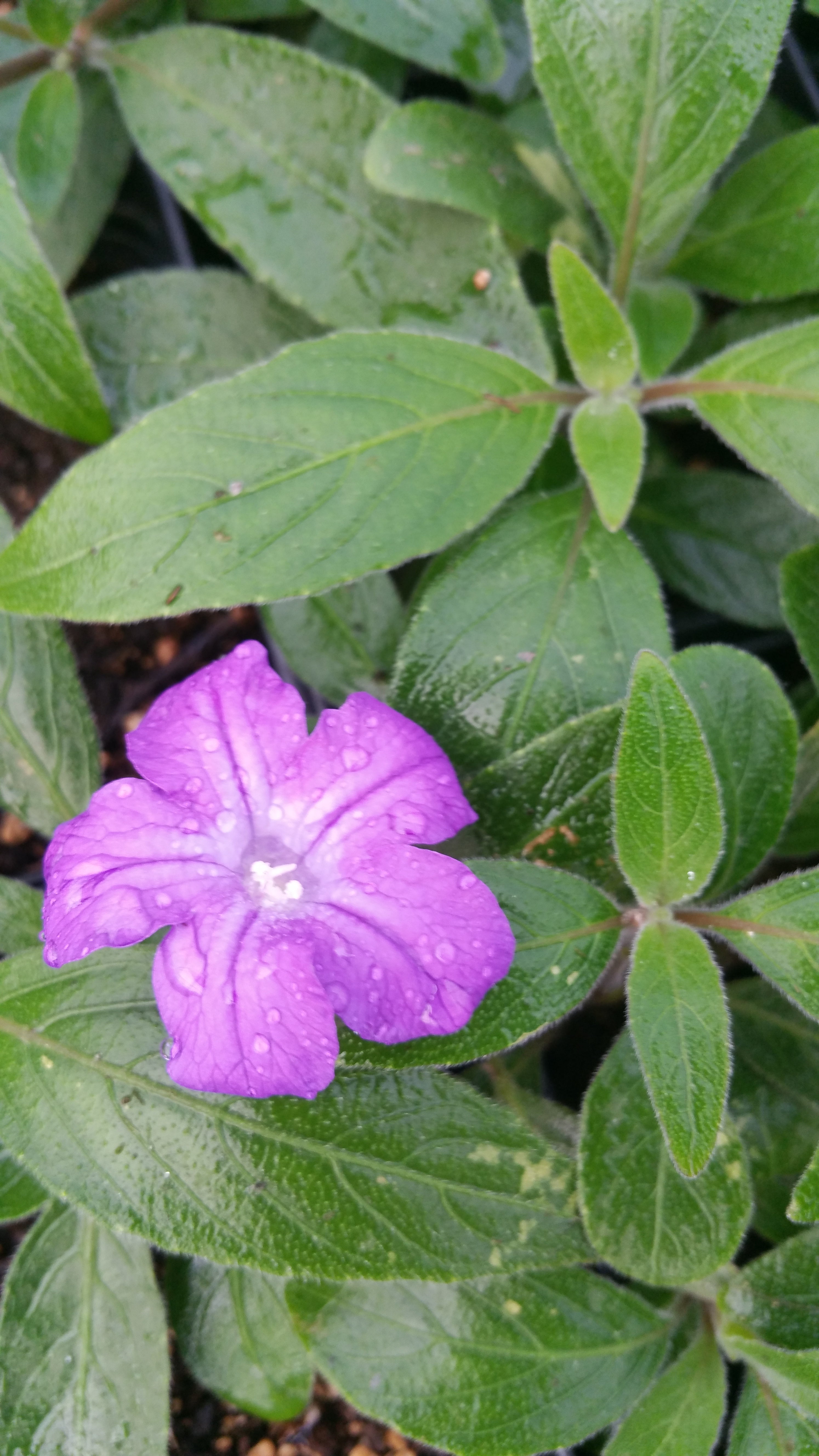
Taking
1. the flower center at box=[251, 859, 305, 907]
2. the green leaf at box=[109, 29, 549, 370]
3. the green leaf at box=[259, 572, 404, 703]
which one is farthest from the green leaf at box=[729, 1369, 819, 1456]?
the green leaf at box=[109, 29, 549, 370]

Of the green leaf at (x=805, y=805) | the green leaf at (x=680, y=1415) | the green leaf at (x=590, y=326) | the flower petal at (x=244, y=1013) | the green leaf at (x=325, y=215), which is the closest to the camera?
the flower petal at (x=244, y=1013)

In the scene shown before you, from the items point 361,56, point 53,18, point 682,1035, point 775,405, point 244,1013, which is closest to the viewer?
point 244,1013

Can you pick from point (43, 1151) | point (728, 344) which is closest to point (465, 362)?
point (728, 344)

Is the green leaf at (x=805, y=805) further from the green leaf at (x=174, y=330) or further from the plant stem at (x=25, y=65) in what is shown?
the plant stem at (x=25, y=65)

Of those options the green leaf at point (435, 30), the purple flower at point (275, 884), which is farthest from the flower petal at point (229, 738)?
the green leaf at point (435, 30)

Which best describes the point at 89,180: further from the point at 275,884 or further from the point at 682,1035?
the point at 682,1035

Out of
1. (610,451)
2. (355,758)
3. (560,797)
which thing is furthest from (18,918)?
(610,451)
